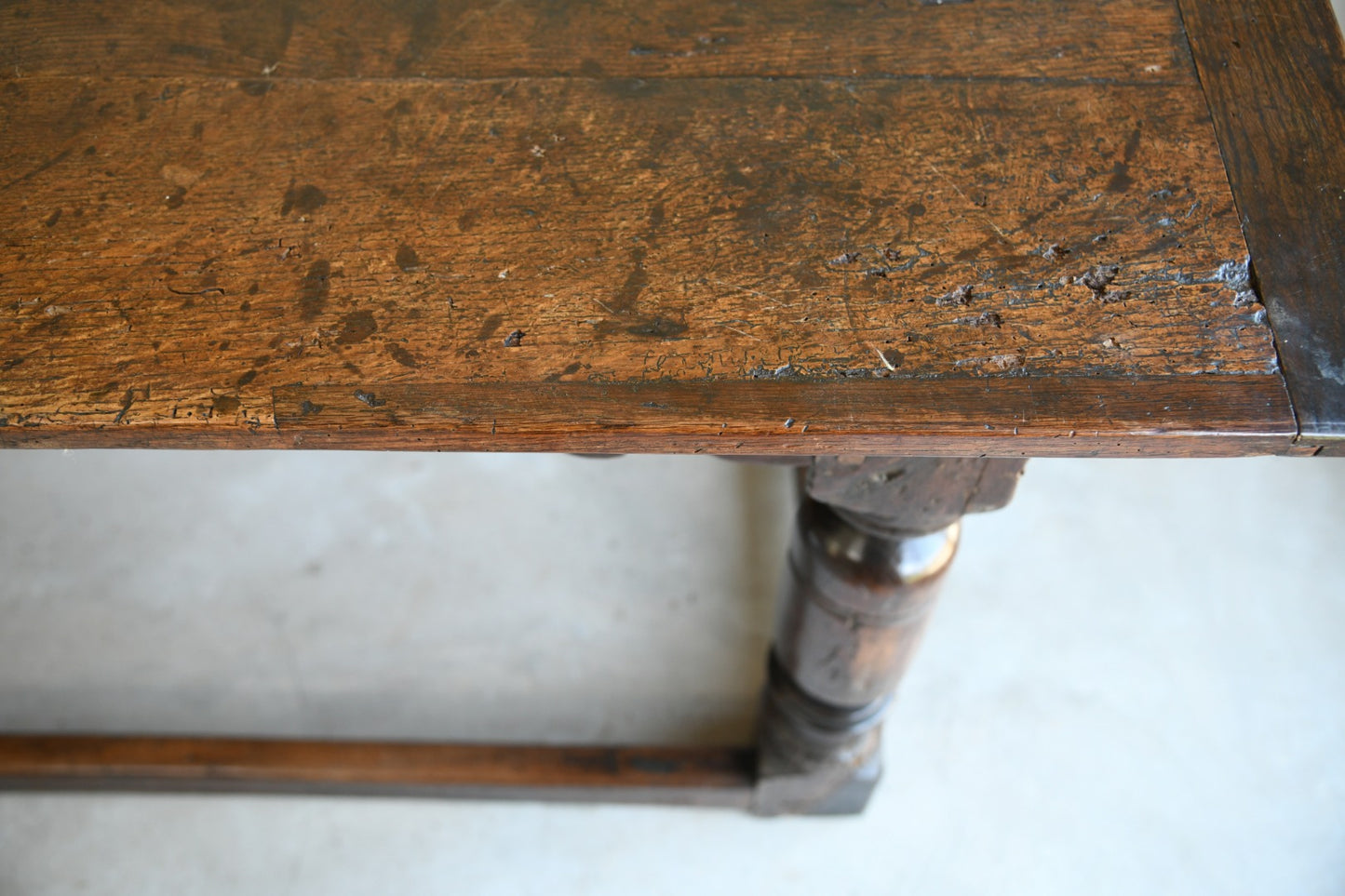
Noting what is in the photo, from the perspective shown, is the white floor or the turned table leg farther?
the white floor

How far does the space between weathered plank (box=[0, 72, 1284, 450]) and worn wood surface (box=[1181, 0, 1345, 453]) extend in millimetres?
21

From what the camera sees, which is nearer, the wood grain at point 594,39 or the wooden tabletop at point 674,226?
the wooden tabletop at point 674,226

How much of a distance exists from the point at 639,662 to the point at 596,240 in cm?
78

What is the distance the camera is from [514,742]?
132 cm

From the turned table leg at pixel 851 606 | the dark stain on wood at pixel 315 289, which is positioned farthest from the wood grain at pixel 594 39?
the turned table leg at pixel 851 606

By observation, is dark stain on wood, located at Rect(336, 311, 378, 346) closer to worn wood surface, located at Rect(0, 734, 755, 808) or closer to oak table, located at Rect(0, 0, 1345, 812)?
oak table, located at Rect(0, 0, 1345, 812)

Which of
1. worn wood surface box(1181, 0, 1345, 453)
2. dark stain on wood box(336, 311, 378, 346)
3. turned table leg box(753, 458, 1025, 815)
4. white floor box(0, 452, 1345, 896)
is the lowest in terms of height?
white floor box(0, 452, 1345, 896)

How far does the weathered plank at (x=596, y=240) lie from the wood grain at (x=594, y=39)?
1.0 inches

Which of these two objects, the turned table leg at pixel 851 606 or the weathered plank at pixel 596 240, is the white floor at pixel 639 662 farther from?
the weathered plank at pixel 596 240

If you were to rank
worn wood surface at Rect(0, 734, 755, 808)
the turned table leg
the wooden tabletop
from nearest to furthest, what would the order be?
the wooden tabletop < the turned table leg < worn wood surface at Rect(0, 734, 755, 808)

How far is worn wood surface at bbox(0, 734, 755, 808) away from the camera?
124cm

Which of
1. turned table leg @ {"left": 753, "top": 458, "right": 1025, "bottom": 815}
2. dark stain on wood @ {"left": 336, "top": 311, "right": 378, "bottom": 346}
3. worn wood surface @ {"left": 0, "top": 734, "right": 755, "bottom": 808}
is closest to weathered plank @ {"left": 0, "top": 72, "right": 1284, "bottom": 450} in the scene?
dark stain on wood @ {"left": 336, "top": 311, "right": 378, "bottom": 346}

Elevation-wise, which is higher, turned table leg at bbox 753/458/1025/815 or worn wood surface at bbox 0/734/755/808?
turned table leg at bbox 753/458/1025/815

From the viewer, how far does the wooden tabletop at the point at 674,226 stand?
0.72 m
